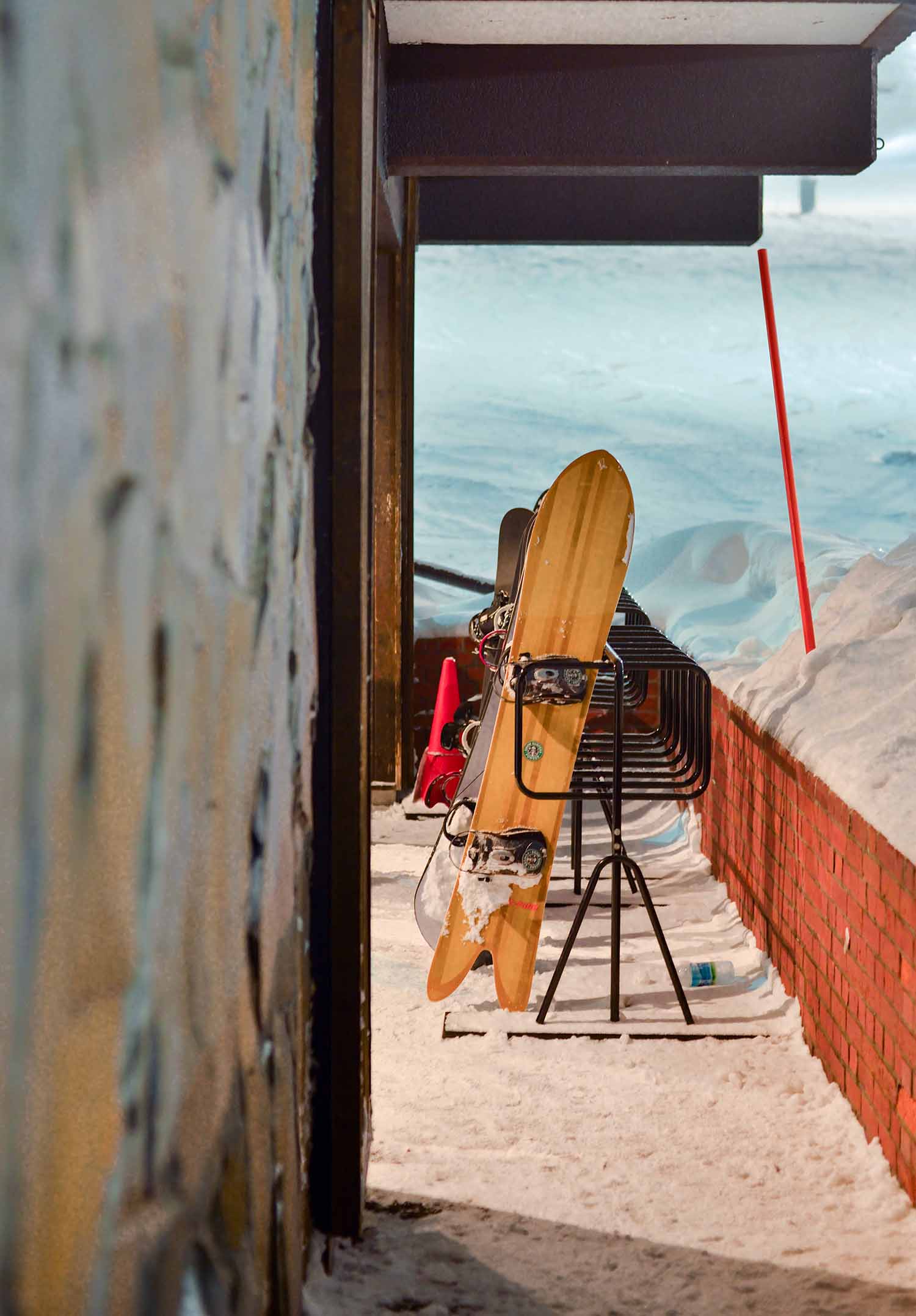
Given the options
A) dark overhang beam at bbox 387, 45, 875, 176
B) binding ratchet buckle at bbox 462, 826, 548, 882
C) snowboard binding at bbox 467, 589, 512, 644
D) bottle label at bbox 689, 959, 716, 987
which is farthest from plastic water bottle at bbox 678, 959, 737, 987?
dark overhang beam at bbox 387, 45, 875, 176

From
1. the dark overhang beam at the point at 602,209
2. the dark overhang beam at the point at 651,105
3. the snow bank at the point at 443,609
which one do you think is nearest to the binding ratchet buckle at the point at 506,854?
the dark overhang beam at the point at 651,105

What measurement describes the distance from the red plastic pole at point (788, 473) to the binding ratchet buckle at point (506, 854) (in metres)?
1.23

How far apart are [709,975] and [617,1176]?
3.39ft

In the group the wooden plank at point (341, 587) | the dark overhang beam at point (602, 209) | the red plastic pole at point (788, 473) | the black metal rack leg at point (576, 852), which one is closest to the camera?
Answer: the wooden plank at point (341, 587)

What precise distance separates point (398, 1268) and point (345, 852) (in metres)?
0.67

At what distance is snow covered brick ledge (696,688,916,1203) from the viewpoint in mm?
2180

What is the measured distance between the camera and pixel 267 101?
1280 mm

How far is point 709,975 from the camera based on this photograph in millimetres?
3252

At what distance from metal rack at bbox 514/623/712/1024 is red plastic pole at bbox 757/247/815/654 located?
1.42 feet

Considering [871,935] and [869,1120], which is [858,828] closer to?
[871,935]

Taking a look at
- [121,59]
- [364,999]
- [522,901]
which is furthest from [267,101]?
[522,901]

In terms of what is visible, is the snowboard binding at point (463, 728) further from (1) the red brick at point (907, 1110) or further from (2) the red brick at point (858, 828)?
(1) the red brick at point (907, 1110)

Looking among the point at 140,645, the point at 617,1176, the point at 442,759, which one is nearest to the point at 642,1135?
the point at 617,1176

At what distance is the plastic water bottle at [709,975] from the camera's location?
3252 millimetres
